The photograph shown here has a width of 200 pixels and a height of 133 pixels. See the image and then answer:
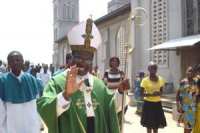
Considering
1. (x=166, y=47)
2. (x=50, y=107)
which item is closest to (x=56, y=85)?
(x=50, y=107)

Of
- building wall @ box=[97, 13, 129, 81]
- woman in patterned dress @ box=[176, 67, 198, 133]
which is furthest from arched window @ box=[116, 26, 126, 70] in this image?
woman in patterned dress @ box=[176, 67, 198, 133]

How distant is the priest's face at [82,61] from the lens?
2599mm

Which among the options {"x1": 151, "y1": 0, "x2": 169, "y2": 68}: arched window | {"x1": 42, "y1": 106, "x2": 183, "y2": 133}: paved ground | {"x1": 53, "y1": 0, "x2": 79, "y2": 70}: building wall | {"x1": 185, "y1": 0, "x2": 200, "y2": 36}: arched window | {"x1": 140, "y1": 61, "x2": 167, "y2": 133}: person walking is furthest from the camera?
{"x1": 53, "y1": 0, "x2": 79, "y2": 70}: building wall

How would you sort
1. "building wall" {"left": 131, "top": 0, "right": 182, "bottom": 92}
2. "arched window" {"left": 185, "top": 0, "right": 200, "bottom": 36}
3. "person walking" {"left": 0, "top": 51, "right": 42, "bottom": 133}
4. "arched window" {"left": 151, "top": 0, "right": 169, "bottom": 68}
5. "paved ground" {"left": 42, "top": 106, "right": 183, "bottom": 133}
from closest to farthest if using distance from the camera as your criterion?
"person walking" {"left": 0, "top": 51, "right": 42, "bottom": 133}
"paved ground" {"left": 42, "top": 106, "right": 183, "bottom": 133}
"arched window" {"left": 185, "top": 0, "right": 200, "bottom": 36}
"building wall" {"left": 131, "top": 0, "right": 182, "bottom": 92}
"arched window" {"left": 151, "top": 0, "right": 169, "bottom": 68}

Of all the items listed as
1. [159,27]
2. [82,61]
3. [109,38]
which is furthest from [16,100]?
[109,38]

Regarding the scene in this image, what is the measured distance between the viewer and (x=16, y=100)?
4016mm

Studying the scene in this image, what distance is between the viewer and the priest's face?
260cm

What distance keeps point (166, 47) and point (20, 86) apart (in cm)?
824

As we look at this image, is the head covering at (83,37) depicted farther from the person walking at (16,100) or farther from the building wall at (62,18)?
the building wall at (62,18)

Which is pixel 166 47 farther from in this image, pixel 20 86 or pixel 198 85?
pixel 20 86

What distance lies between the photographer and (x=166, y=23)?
12.6 meters

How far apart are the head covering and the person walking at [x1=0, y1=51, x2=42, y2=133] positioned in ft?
5.62

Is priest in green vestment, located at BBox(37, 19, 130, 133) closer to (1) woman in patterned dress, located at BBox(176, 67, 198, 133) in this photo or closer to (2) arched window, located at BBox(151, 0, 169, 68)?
Result: (1) woman in patterned dress, located at BBox(176, 67, 198, 133)

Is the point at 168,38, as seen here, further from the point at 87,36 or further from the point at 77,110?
the point at 77,110
